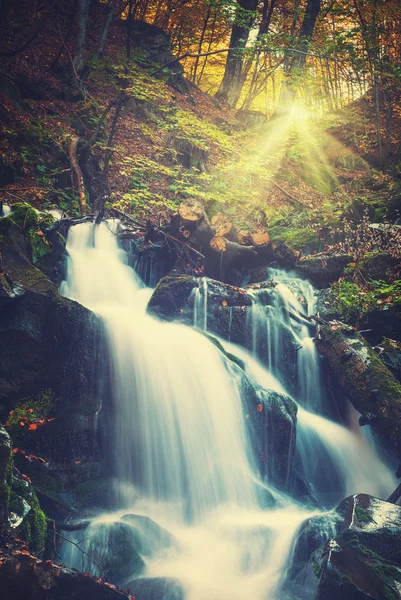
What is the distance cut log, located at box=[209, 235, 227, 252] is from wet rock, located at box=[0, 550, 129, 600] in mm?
6805

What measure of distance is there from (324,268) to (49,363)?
22.4ft

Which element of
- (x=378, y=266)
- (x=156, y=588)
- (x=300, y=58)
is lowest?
(x=156, y=588)

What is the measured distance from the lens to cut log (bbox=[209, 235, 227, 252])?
29.3 feet

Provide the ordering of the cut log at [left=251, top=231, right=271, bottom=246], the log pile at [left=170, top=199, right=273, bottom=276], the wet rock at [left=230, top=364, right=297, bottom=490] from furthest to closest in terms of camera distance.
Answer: the cut log at [left=251, top=231, right=271, bottom=246] < the log pile at [left=170, top=199, right=273, bottom=276] < the wet rock at [left=230, top=364, right=297, bottom=490]

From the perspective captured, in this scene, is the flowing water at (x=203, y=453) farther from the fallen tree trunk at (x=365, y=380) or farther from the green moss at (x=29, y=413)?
the green moss at (x=29, y=413)

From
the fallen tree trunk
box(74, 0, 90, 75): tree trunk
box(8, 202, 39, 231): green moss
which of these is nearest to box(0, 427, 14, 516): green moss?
box(8, 202, 39, 231): green moss

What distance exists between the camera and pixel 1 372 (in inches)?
191

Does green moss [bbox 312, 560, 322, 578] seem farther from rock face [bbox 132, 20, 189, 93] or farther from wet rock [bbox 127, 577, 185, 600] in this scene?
rock face [bbox 132, 20, 189, 93]

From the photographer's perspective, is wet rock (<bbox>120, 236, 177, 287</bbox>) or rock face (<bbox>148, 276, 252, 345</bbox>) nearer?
rock face (<bbox>148, 276, 252, 345</bbox>)

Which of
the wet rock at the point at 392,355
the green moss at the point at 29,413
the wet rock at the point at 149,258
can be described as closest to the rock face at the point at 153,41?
the wet rock at the point at 149,258

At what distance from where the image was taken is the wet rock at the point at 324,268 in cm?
948

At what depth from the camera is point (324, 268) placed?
9.52 meters

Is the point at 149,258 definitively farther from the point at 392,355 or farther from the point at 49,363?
the point at 392,355

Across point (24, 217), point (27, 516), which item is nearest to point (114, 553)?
point (27, 516)
